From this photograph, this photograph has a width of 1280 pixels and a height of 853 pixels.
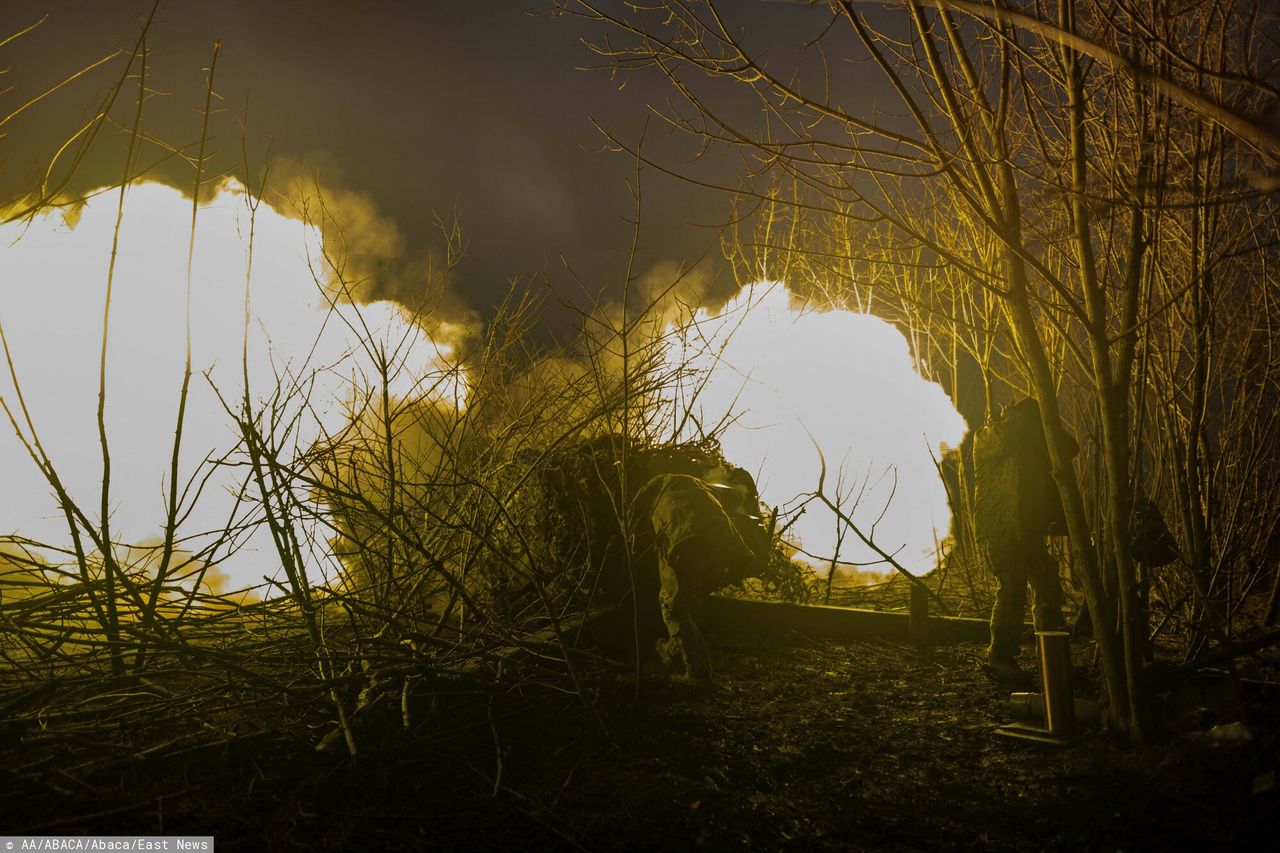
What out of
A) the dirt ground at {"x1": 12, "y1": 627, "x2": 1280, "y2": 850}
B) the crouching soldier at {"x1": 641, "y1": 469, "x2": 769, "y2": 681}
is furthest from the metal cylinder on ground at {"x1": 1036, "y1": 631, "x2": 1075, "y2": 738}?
the crouching soldier at {"x1": 641, "y1": 469, "x2": 769, "y2": 681}

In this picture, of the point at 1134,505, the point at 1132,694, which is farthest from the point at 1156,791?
the point at 1134,505

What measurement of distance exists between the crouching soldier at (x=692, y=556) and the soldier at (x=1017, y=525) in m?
1.55

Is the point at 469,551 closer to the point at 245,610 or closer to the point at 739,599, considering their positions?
the point at 245,610

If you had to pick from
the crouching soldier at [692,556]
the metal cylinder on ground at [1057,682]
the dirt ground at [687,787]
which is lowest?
the dirt ground at [687,787]

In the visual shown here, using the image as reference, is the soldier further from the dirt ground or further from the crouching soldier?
the crouching soldier

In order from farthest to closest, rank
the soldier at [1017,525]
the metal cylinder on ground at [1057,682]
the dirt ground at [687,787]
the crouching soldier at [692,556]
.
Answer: the soldier at [1017,525], the crouching soldier at [692,556], the metal cylinder on ground at [1057,682], the dirt ground at [687,787]

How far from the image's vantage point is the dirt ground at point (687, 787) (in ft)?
8.64

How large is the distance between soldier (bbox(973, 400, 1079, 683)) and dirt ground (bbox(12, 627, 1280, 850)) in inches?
37.5

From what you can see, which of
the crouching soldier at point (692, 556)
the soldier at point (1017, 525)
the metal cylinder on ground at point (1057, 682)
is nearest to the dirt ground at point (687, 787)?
the metal cylinder on ground at point (1057, 682)

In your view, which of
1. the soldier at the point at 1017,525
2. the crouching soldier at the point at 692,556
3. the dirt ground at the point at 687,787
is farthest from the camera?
the soldier at the point at 1017,525

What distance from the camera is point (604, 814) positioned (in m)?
2.83

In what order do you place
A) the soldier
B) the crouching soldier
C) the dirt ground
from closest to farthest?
the dirt ground < the crouching soldier < the soldier

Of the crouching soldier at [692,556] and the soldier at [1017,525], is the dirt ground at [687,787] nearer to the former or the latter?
the crouching soldier at [692,556]

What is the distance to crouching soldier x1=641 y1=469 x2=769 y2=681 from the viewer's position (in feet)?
15.0
